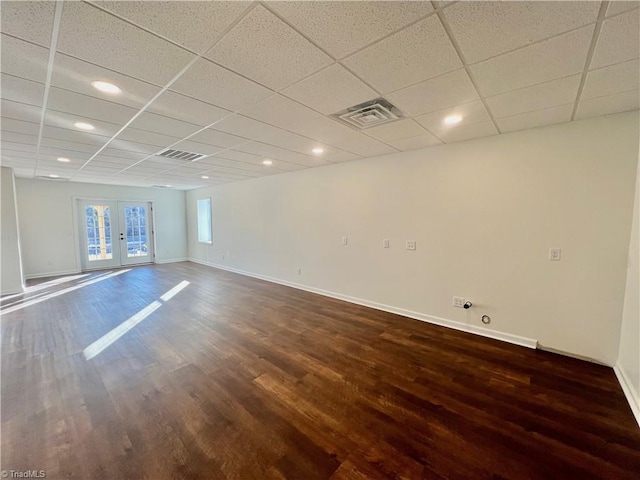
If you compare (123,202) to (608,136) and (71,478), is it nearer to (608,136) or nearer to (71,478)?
(71,478)

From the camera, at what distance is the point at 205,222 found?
8414 mm

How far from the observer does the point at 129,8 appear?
1236 mm

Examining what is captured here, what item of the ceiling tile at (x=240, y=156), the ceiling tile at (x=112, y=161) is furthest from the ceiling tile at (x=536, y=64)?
the ceiling tile at (x=112, y=161)

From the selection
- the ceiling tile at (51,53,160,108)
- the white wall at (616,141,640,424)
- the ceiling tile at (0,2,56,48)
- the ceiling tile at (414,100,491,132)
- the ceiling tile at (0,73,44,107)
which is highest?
the ceiling tile at (414,100,491,132)

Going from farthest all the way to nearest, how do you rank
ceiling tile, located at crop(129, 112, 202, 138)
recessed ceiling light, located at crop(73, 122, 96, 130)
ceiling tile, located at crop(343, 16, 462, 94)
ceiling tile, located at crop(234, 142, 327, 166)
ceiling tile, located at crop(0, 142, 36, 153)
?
1. ceiling tile, located at crop(234, 142, 327, 166)
2. ceiling tile, located at crop(0, 142, 36, 153)
3. recessed ceiling light, located at crop(73, 122, 96, 130)
4. ceiling tile, located at crop(129, 112, 202, 138)
5. ceiling tile, located at crop(343, 16, 462, 94)

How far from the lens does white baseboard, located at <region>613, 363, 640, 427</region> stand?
194 centimetres

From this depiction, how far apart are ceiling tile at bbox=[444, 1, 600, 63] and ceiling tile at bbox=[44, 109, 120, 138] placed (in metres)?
3.21

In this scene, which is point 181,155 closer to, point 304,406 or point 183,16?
point 183,16

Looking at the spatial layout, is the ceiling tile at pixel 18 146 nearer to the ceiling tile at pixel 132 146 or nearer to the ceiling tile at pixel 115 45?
the ceiling tile at pixel 132 146

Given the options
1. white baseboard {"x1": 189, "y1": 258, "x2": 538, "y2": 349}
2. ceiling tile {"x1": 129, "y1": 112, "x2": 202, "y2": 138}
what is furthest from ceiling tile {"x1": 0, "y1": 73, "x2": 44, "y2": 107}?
white baseboard {"x1": 189, "y1": 258, "x2": 538, "y2": 349}

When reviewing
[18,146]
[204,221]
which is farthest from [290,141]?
[204,221]

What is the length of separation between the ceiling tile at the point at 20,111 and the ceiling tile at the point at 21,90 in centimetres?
11

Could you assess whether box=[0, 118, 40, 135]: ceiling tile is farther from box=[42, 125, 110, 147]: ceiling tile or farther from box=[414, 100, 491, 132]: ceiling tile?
box=[414, 100, 491, 132]: ceiling tile

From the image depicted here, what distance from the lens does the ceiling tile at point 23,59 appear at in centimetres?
146
